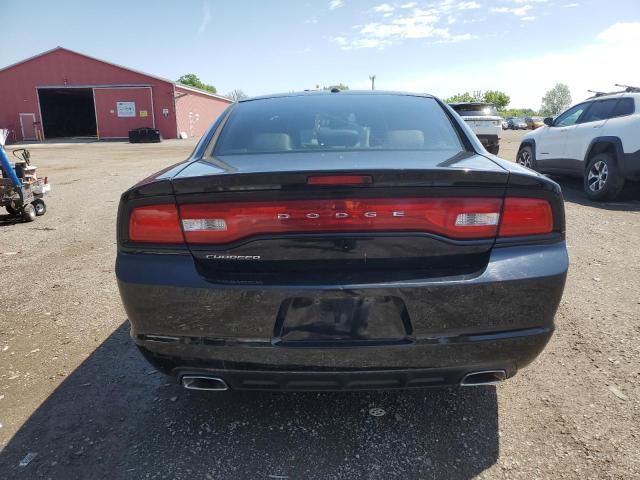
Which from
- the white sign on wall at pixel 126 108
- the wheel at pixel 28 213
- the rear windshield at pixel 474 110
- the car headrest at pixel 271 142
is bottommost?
the wheel at pixel 28 213

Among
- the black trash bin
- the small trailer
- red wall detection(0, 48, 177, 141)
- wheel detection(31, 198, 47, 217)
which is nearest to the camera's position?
the small trailer

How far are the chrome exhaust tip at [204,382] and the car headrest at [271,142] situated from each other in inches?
47.3

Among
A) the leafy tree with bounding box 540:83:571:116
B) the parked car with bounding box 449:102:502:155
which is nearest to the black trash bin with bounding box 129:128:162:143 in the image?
the parked car with bounding box 449:102:502:155

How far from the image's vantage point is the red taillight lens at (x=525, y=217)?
6.03 feet

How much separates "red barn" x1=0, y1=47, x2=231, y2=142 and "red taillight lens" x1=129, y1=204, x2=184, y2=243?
3514 centimetres

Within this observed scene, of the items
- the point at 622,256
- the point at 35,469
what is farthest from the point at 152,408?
the point at 622,256

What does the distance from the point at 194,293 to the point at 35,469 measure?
1.08 meters

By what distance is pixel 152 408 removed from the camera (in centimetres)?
238

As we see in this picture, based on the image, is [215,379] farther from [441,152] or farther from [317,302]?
[441,152]

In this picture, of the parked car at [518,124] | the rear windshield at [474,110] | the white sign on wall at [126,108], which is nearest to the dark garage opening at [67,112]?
the white sign on wall at [126,108]

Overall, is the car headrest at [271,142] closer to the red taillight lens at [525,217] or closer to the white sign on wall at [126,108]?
the red taillight lens at [525,217]

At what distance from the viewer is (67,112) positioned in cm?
4228

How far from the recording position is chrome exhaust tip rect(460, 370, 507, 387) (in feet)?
6.22

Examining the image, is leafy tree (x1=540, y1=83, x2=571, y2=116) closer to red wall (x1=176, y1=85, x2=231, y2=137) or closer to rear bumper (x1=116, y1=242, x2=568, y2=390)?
red wall (x1=176, y1=85, x2=231, y2=137)
